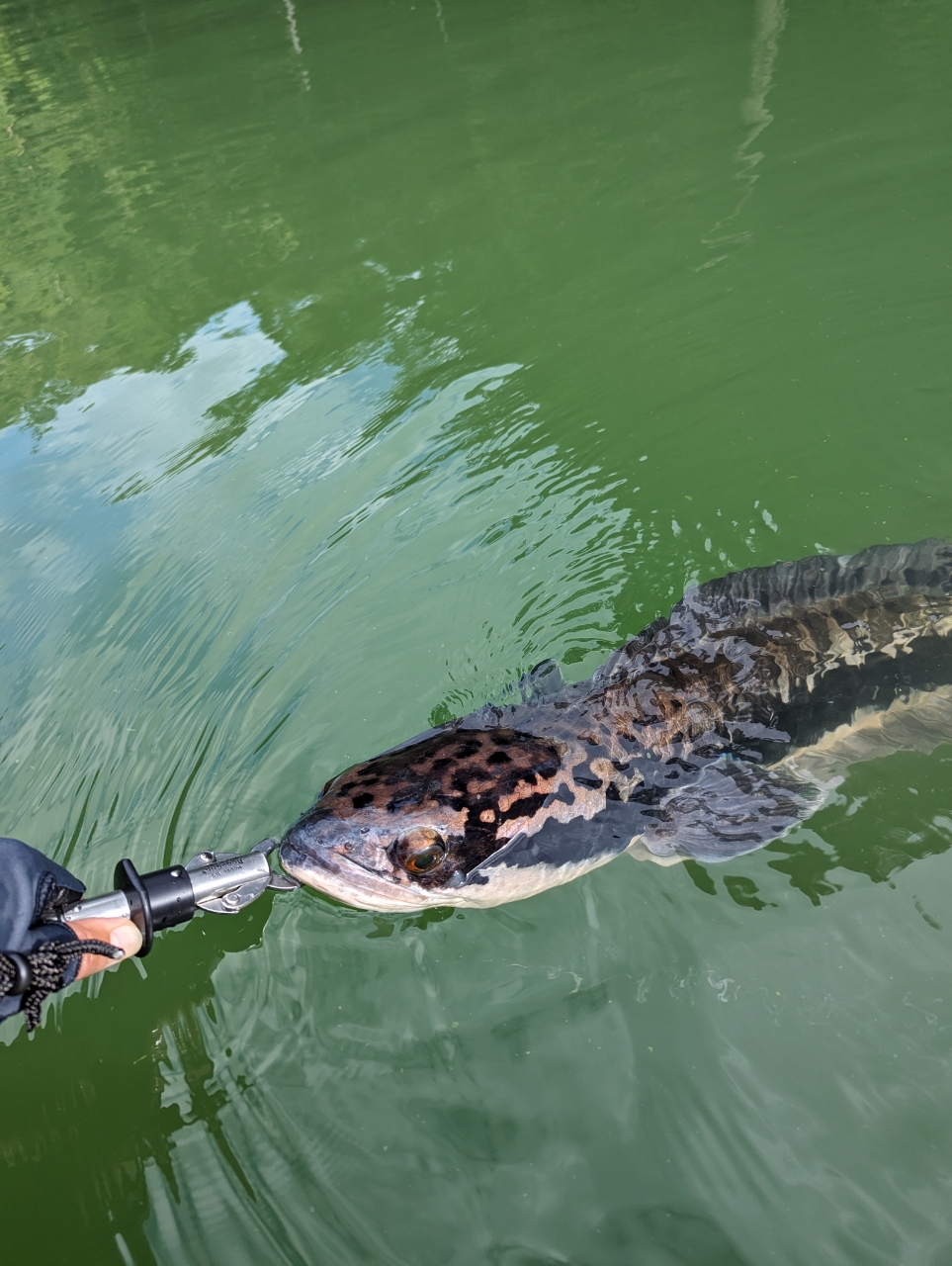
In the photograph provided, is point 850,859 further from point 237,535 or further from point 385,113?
point 385,113

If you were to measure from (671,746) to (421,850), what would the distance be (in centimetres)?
125

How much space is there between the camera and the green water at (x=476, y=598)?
3090 mm

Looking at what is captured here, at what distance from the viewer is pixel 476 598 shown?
515 centimetres

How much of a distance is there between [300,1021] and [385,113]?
1201 centimetres

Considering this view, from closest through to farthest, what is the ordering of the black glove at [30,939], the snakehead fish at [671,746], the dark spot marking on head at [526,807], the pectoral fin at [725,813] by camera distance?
the black glove at [30,939], the snakehead fish at [671,746], the dark spot marking on head at [526,807], the pectoral fin at [725,813]

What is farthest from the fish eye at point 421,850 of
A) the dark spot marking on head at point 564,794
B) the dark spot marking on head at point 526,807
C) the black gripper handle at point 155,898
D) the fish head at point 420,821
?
the black gripper handle at point 155,898

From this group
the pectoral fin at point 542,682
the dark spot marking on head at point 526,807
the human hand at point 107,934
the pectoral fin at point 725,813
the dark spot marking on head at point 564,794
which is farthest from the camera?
the pectoral fin at point 542,682

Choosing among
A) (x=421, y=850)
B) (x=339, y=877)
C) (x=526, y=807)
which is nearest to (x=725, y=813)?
(x=526, y=807)

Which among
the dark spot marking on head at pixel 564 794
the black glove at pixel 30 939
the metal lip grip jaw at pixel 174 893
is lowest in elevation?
the dark spot marking on head at pixel 564 794

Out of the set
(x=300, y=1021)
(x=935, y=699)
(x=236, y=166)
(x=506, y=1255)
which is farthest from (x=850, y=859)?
(x=236, y=166)

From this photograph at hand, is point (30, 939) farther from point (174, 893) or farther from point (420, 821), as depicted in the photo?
point (420, 821)

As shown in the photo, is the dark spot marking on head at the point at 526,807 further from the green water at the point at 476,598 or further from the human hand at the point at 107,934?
the human hand at the point at 107,934

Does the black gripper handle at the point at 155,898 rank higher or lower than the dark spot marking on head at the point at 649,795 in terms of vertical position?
higher

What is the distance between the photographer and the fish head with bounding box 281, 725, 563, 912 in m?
3.10
